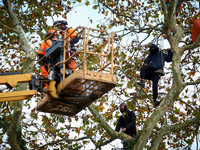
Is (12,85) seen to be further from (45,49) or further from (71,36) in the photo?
(45,49)

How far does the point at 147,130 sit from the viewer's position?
9.69 meters

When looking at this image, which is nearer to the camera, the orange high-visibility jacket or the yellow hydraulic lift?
the yellow hydraulic lift

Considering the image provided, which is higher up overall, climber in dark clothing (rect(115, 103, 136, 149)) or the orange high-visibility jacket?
the orange high-visibility jacket

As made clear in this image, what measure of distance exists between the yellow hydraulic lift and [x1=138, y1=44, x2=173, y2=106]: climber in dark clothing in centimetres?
159

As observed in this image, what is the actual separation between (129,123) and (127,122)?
15 cm

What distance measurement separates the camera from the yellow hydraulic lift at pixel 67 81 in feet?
27.6

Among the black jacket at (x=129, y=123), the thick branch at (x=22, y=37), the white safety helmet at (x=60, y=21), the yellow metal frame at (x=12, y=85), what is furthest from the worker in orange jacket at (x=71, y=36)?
the black jacket at (x=129, y=123)

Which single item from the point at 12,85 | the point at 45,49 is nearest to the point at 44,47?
the point at 45,49

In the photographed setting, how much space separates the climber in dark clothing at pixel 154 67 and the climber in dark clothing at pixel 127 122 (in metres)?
0.79

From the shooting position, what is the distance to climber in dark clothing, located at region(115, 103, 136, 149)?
10.8m

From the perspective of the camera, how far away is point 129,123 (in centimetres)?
1087

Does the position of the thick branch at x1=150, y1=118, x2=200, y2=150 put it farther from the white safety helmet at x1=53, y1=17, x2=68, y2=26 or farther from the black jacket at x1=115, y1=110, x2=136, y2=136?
the white safety helmet at x1=53, y1=17, x2=68, y2=26

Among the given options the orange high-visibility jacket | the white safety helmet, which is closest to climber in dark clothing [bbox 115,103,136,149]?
the orange high-visibility jacket

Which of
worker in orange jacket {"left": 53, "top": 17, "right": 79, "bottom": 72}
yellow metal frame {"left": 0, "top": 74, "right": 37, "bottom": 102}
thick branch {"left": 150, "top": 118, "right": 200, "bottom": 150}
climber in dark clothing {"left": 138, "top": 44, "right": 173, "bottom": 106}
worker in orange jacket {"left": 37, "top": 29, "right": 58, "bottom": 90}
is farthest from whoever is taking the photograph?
climber in dark clothing {"left": 138, "top": 44, "right": 173, "bottom": 106}
